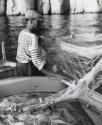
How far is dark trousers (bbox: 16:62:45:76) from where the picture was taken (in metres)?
2.03

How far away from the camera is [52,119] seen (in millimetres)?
1585

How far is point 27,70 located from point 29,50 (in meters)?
0.19

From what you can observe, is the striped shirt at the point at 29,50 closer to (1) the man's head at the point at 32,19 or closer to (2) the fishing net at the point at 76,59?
(1) the man's head at the point at 32,19

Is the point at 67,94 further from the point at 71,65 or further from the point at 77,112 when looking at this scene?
the point at 71,65

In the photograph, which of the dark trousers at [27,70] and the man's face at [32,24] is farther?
the dark trousers at [27,70]

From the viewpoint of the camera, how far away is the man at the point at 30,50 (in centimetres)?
188

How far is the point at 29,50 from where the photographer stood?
6.29 feet

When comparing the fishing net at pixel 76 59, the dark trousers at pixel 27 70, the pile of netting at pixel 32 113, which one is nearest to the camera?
the pile of netting at pixel 32 113

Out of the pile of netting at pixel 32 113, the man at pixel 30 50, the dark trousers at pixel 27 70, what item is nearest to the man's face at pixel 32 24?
the man at pixel 30 50

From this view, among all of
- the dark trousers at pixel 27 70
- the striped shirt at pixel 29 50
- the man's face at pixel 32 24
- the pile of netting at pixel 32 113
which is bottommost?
the pile of netting at pixel 32 113

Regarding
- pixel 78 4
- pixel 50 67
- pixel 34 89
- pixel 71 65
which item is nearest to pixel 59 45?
pixel 50 67

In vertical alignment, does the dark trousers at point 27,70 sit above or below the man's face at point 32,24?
below

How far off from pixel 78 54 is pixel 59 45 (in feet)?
1.21

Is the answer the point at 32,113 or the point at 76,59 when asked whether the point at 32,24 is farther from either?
the point at 32,113
